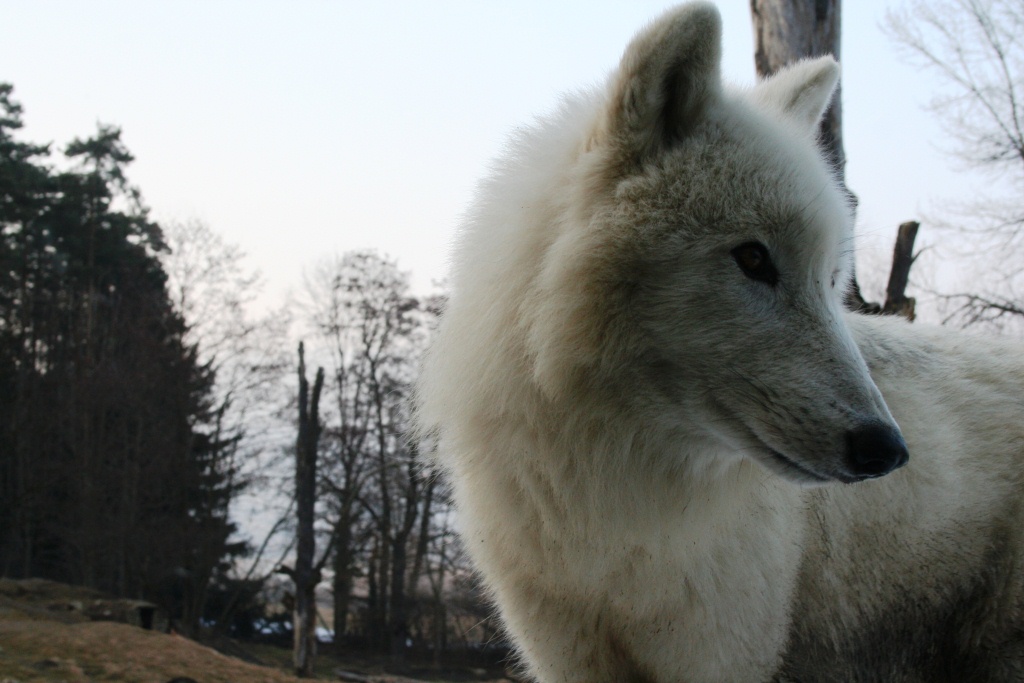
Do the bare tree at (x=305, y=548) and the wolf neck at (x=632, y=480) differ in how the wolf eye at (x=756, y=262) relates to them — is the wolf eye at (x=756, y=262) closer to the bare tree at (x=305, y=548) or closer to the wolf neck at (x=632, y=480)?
the wolf neck at (x=632, y=480)

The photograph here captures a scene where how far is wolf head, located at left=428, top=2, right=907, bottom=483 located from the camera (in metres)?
2.25

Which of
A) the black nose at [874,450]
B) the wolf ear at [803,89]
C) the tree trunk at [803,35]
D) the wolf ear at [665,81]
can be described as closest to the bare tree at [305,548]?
the tree trunk at [803,35]

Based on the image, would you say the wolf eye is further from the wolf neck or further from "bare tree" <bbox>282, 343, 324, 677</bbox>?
"bare tree" <bbox>282, 343, 324, 677</bbox>

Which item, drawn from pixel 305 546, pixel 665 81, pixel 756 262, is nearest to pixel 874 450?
pixel 756 262

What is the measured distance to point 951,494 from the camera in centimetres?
318

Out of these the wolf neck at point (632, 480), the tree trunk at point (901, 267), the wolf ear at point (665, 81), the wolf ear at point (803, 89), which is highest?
the tree trunk at point (901, 267)

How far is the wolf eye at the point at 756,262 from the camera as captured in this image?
7.68 ft

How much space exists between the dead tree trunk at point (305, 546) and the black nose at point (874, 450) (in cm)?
2054

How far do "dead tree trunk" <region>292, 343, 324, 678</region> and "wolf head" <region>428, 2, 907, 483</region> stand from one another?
789 inches

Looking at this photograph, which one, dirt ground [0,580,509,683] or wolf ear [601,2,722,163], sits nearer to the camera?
wolf ear [601,2,722,163]

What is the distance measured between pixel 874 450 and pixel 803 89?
1.69 m

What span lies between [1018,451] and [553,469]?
2.12 meters

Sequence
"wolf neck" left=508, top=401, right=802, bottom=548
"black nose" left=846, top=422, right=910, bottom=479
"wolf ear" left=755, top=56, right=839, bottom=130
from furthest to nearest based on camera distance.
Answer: "wolf ear" left=755, top=56, right=839, bottom=130, "wolf neck" left=508, top=401, right=802, bottom=548, "black nose" left=846, top=422, right=910, bottom=479

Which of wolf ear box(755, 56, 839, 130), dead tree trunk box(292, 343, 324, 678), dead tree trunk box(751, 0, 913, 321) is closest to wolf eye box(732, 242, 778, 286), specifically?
wolf ear box(755, 56, 839, 130)
